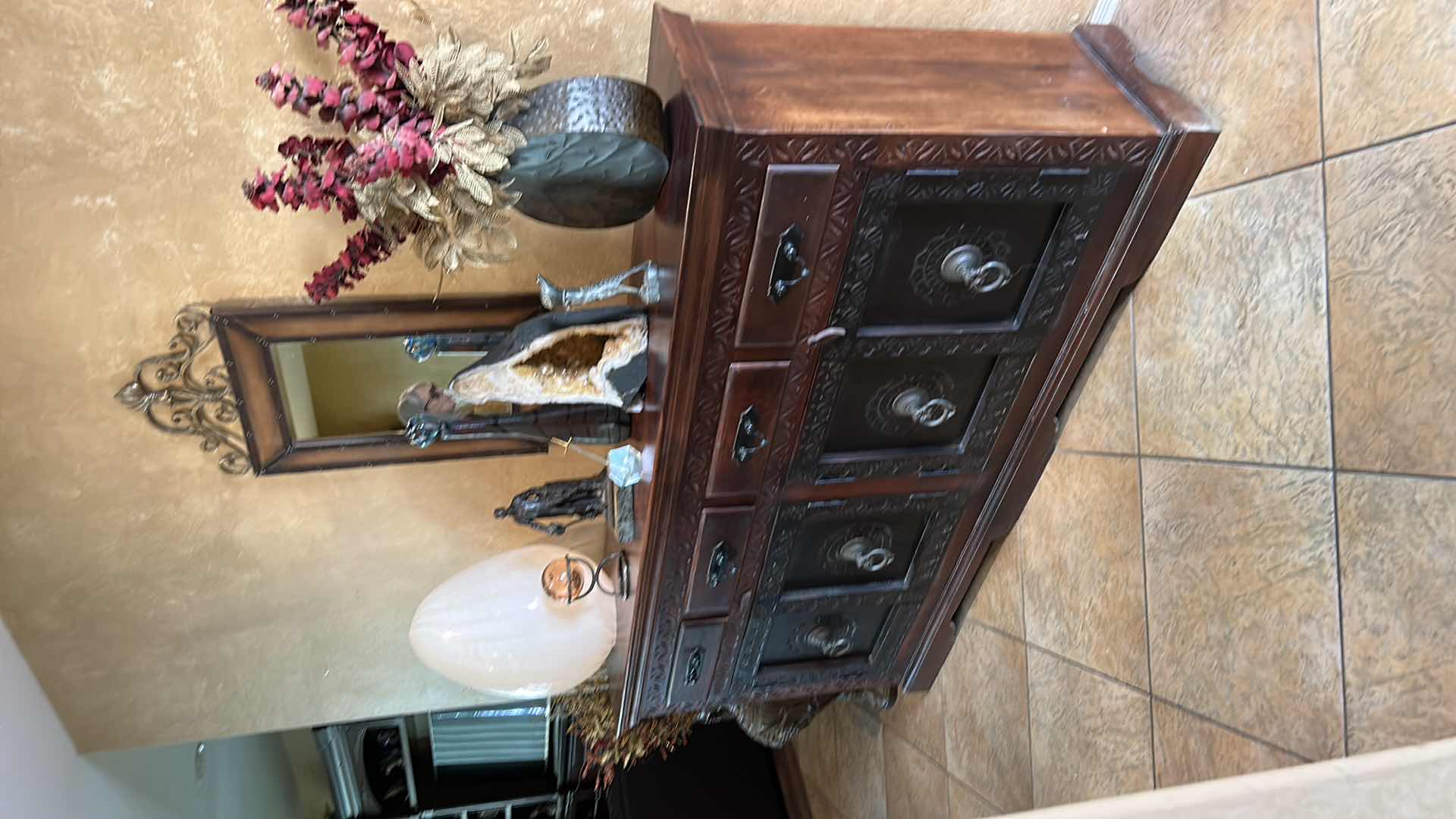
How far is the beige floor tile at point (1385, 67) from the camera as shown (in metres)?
0.88

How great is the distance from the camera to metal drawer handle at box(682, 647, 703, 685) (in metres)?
1.57

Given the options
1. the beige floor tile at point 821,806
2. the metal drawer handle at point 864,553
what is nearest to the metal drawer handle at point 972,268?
the metal drawer handle at point 864,553

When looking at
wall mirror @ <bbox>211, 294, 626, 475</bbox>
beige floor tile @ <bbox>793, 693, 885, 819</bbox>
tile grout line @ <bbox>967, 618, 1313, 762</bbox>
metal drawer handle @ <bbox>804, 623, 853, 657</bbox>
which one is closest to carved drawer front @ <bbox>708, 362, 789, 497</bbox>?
wall mirror @ <bbox>211, 294, 626, 475</bbox>

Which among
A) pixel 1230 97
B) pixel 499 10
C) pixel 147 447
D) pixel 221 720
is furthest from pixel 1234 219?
pixel 221 720

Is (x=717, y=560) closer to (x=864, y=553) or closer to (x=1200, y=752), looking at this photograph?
(x=864, y=553)

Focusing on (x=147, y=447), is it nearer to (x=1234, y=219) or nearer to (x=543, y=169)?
(x=543, y=169)

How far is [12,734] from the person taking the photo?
1.48m

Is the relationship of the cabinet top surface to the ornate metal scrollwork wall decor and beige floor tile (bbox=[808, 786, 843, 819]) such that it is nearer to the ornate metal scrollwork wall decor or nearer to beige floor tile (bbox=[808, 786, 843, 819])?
the ornate metal scrollwork wall decor

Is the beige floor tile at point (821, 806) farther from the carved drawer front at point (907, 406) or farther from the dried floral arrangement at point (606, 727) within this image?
the carved drawer front at point (907, 406)

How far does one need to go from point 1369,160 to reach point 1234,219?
183mm

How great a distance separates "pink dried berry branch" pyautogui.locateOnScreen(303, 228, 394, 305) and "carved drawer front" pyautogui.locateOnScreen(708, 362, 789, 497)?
0.53 meters

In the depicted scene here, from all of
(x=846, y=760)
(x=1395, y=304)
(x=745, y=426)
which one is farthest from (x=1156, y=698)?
(x=846, y=760)

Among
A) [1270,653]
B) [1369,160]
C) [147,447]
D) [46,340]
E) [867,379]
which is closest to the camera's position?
[1369,160]

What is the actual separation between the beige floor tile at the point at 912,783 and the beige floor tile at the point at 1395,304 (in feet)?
4.36
